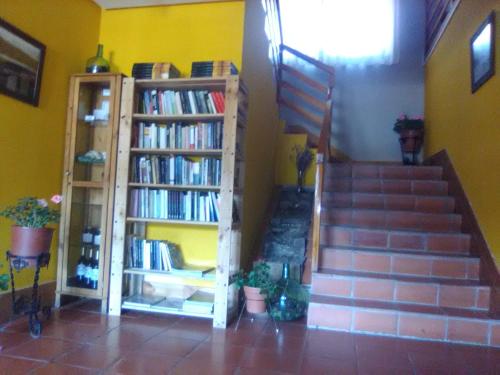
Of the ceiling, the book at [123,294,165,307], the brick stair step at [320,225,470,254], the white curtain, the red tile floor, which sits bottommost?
the red tile floor

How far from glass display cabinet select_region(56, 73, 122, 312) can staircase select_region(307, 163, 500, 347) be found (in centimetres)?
157

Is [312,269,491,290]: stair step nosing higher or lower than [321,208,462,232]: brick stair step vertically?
lower

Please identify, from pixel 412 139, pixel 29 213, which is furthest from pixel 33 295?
pixel 412 139

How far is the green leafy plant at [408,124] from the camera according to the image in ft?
15.5

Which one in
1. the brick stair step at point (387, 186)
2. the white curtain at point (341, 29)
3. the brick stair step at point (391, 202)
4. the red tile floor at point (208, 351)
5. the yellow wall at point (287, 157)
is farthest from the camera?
the white curtain at point (341, 29)

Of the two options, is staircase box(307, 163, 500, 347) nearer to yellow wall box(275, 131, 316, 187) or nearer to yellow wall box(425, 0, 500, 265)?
yellow wall box(425, 0, 500, 265)

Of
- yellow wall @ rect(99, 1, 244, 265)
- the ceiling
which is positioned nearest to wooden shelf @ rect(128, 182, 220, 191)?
yellow wall @ rect(99, 1, 244, 265)

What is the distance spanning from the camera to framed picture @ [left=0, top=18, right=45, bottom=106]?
2348mm

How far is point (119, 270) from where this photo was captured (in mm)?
2719

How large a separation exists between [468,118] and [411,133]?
1.44 metres

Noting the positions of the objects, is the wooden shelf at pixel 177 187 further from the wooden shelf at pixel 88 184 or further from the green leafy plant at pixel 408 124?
the green leafy plant at pixel 408 124

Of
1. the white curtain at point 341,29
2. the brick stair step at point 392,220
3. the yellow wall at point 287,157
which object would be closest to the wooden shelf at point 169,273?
the brick stair step at point 392,220

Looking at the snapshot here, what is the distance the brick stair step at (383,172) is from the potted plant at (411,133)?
0.82m

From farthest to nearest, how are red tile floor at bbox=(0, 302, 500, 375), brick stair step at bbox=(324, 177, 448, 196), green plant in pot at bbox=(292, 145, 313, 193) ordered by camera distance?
green plant in pot at bbox=(292, 145, 313, 193), brick stair step at bbox=(324, 177, 448, 196), red tile floor at bbox=(0, 302, 500, 375)
